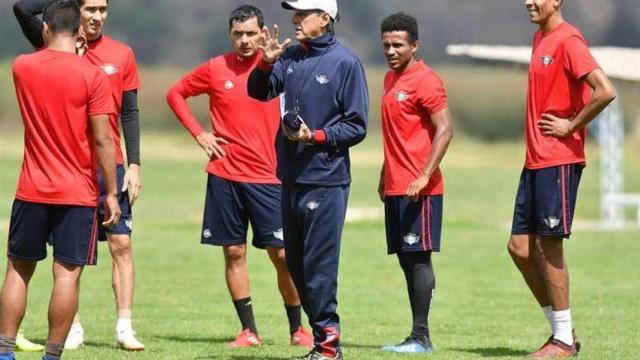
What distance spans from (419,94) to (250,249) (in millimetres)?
11101

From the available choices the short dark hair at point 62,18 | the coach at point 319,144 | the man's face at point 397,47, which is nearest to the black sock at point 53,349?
the coach at point 319,144

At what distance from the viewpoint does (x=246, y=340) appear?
10.6 m

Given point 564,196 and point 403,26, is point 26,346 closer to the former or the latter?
point 403,26

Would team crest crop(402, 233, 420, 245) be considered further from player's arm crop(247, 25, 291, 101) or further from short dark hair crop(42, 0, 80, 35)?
short dark hair crop(42, 0, 80, 35)

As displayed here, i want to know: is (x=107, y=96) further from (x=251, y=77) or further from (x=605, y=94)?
(x=605, y=94)

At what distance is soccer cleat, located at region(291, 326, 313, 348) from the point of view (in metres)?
10.8

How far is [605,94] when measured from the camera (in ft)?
30.6

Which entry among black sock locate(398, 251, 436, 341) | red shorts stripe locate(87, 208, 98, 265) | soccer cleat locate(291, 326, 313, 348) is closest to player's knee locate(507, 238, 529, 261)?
black sock locate(398, 251, 436, 341)

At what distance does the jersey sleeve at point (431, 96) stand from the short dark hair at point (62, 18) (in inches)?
109

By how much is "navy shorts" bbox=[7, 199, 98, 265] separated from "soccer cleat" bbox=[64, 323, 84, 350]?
1895 mm

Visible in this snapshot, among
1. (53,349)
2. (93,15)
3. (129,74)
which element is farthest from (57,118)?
(129,74)

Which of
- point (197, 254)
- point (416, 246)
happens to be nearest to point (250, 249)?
point (197, 254)

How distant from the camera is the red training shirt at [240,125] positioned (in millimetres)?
10844

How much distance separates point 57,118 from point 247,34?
104 inches
